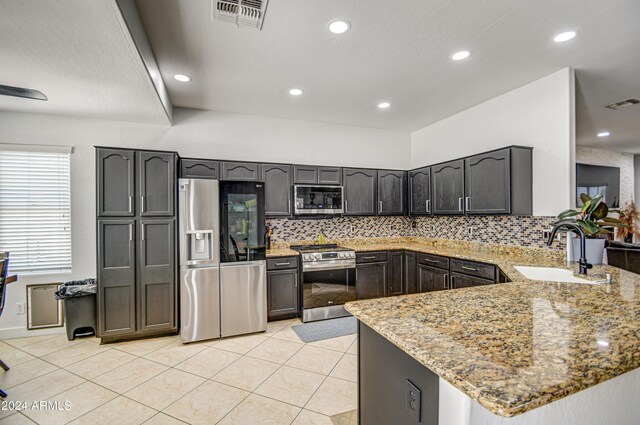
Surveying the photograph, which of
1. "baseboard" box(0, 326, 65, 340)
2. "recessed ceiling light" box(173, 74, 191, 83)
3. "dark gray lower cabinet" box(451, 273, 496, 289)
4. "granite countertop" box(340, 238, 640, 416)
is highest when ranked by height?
"recessed ceiling light" box(173, 74, 191, 83)

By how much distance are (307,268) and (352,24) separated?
2.71 metres

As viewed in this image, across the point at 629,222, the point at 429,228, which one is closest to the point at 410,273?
the point at 429,228

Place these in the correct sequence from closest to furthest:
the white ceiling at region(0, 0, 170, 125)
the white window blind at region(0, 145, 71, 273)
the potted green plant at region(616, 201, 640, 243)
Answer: the white ceiling at region(0, 0, 170, 125) → the white window blind at region(0, 145, 71, 273) → the potted green plant at region(616, 201, 640, 243)

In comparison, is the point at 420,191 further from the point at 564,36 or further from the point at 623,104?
the point at 623,104

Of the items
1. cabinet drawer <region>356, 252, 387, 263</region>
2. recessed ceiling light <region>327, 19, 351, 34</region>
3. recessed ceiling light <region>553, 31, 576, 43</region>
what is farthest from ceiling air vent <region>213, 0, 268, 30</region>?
cabinet drawer <region>356, 252, 387, 263</region>

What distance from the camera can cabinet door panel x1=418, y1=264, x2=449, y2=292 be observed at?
3.70m

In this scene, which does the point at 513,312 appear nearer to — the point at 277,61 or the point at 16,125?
the point at 277,61

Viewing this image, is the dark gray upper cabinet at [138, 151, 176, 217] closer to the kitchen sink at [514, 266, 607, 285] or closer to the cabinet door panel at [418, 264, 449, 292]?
the cabinet door panel at [418, 264, 449, 292]

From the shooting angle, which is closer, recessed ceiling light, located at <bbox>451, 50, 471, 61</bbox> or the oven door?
recessed ceiling light, located at <bbox>451, 50, 471, 61</bbox>

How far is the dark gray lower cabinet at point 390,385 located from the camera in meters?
1.01

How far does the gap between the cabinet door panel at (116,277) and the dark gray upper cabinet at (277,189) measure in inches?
63.9

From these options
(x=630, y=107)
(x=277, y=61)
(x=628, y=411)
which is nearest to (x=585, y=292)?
(x=628, y=411)

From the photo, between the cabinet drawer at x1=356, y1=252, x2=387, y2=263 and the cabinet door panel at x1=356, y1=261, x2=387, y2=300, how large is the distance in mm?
57

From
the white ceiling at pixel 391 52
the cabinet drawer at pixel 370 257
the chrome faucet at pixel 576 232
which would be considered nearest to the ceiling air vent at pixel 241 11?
the white ceiling at pixel 391 52
